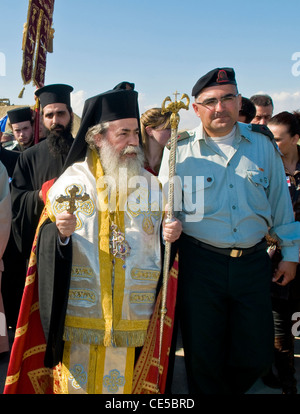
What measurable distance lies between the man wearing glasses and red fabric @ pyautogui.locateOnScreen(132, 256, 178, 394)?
0.15 meters

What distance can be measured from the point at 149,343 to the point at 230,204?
1036 millimetres

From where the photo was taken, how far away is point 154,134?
4000 mm

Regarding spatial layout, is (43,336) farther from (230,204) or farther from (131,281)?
(230,204)

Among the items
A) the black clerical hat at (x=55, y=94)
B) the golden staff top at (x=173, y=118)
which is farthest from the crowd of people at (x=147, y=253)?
the black clerical hat at (x=55, y=94)

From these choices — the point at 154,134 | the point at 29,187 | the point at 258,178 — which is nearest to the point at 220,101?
the point at 258,178

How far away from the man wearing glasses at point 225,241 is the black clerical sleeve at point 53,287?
83 cm

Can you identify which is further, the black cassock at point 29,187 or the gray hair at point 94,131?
the black cassock at point 29,187

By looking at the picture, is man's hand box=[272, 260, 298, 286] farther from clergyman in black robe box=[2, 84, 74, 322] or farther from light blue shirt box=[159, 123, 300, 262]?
clergyman in black robe box=[2, 84, 74, 322]

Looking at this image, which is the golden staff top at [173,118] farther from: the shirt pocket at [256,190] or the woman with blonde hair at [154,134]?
the woman with blonde hair at [154,134]

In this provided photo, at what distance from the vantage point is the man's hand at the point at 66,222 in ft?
7.21

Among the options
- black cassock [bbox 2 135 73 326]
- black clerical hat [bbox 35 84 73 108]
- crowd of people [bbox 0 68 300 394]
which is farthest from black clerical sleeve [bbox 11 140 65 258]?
crowd of people [bbox 0 68 300 394]

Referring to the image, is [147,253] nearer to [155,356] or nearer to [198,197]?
[198,197]

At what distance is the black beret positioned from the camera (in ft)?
8.79
